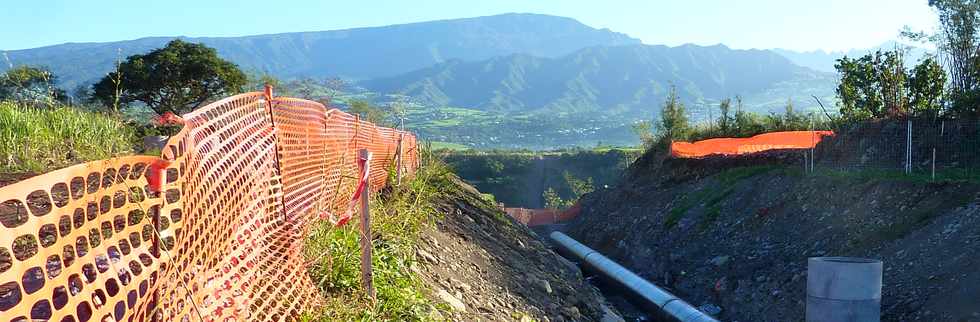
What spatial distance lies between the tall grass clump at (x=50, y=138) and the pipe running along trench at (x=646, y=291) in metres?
8.55

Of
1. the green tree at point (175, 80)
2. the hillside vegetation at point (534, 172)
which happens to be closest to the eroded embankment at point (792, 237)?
the green tree at point (175, 80)

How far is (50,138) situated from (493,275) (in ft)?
18.3

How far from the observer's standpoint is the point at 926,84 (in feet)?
83.1

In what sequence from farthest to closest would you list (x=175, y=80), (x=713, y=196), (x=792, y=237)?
(x=175, y=80) < (x=713, y=196) < (x=792, y=237)

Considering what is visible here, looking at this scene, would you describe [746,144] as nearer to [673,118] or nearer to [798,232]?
[798,232]

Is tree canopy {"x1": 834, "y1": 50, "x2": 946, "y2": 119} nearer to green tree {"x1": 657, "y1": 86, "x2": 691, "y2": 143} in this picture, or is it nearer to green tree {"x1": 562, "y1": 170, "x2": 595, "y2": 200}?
green tree {"x1": 657, "y1": 86, "x2": 691, "y2": 143}

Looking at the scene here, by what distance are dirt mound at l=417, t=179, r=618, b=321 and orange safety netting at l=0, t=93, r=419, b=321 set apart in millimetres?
1761

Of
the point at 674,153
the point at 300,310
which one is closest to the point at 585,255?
the point at 674,153

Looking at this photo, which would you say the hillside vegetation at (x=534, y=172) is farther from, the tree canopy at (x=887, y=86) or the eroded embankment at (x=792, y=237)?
the eroded embankment at (x=792, y=237)

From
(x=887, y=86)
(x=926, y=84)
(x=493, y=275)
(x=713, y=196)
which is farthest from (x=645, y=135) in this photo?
(x=493, y=275)

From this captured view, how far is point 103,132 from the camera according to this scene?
34.4 ft

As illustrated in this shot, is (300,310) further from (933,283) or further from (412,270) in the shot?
(933,283)

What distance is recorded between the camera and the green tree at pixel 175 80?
130 ft

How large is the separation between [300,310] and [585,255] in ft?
56.2
